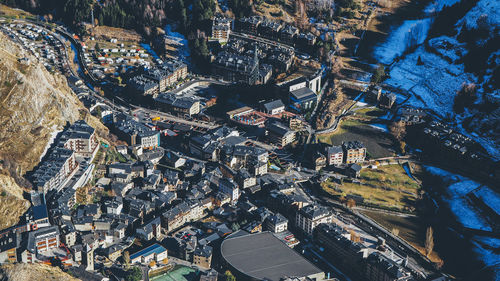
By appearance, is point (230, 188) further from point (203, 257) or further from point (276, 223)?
point (203, 257)

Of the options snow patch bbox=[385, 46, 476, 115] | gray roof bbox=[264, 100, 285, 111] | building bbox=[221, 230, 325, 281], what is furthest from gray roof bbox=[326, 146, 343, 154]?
snow patch bbox=[385, 46, 476, 115]

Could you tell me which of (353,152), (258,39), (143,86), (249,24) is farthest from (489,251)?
(249,24)

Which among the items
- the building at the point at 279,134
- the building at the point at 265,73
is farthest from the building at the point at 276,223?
the building at the point at 265,73

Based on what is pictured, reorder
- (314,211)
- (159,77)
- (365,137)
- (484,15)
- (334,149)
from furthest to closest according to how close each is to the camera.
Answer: (484,15), (159,77), (365,137), (334,149), (314,211)

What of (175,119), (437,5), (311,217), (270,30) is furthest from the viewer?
(437,5)

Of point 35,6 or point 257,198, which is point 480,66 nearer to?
point 257,198

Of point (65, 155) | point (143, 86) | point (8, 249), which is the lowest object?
point (8, 249)

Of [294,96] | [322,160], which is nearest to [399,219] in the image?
[322,160]
